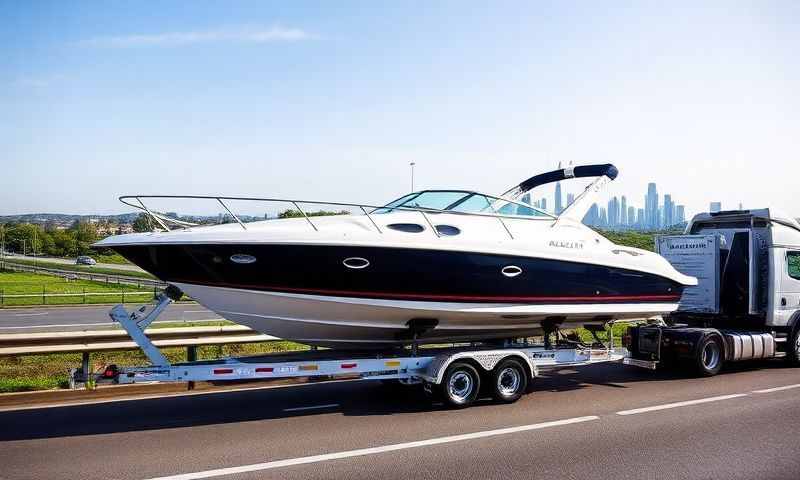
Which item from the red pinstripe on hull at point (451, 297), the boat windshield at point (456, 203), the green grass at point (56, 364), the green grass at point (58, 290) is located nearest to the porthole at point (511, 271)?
the red pinstripe on hull at point (451, 297)

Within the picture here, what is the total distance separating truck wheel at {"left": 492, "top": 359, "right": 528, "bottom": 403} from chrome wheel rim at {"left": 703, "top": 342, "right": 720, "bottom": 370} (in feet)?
12.9

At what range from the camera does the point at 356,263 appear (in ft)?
25.6

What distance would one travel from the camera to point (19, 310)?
24500 mm

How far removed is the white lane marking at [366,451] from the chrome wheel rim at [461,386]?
1.16 metres

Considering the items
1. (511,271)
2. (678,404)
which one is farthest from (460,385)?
(678,404)

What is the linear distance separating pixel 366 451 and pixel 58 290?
33.5 meters

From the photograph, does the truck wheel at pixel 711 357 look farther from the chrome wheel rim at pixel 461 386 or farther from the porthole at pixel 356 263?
the porthole at pixel 356 263

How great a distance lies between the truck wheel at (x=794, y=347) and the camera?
11461 mm

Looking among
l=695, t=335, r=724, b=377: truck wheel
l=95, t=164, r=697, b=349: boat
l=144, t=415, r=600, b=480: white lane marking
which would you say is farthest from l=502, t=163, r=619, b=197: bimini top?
l=144, t=415, r=600, b=480: white lane marking

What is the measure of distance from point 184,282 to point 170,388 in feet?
A: 8.33

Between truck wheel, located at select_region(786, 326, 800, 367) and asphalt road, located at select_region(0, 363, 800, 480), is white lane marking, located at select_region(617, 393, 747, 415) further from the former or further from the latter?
truck wheel, located at select_region(786, 326, 800, 367)

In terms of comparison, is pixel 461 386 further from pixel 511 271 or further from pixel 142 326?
pixel 142 326

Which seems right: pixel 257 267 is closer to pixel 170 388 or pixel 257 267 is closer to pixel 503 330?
pixel 170 388

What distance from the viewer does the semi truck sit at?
10.8m
